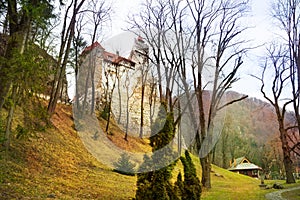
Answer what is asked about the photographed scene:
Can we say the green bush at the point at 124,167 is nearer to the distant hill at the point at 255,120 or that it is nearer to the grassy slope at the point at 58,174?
the grassy slope at the point at 58,174

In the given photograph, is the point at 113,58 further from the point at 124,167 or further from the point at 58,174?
the point at 58,174

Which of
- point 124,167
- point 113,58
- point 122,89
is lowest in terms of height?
point 124,167

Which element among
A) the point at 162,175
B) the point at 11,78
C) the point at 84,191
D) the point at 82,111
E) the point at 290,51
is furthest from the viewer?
the point at 82,111

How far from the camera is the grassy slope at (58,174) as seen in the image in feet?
21.2

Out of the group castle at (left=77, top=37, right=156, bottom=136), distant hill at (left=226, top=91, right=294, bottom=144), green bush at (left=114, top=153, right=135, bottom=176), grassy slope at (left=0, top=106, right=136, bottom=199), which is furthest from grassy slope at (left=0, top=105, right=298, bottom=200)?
distant hill at (left=226, top=91, right=294, bottom=144)

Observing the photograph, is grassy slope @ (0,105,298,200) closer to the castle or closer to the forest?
the forest

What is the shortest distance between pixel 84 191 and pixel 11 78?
4.22m

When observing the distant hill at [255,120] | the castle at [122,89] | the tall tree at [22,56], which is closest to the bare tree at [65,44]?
the tall tree at [22,56]

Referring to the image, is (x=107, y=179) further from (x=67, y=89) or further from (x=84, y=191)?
(x=67, y=89)

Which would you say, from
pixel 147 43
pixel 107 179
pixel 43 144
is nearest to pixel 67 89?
pixel 147 43

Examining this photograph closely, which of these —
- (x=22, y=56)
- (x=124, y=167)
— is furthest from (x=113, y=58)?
(x=22, y=56)

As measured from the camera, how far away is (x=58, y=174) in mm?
8422

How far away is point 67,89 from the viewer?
2145 centimetres

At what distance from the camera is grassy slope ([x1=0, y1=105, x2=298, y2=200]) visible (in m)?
6.47
